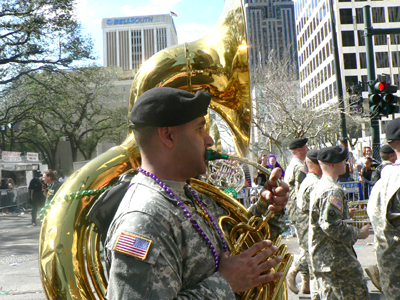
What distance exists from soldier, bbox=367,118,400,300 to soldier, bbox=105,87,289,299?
2017mm

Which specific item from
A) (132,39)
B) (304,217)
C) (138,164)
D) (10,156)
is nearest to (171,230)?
(138,164)

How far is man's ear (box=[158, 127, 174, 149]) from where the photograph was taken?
4.50 feet

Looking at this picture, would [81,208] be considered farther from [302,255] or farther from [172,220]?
[302,255]

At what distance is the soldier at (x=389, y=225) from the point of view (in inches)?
116

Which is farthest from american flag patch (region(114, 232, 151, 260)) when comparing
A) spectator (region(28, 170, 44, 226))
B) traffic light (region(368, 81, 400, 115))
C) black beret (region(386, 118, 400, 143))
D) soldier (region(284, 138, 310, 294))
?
spectator (region(28, 170, 44, 226))

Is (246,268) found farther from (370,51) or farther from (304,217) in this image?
(370,51)

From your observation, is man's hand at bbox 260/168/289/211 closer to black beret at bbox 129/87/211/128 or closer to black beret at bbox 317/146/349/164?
black beret at bbox 129/87/211/128

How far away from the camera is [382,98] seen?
8.46m

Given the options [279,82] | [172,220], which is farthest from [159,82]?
[279,82]

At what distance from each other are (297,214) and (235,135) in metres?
2.29

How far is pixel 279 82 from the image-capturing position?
21703 mm

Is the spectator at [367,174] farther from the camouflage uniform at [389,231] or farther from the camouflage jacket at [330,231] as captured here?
the camouflage uniform at [389,231]

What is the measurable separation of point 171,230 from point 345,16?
191 ft

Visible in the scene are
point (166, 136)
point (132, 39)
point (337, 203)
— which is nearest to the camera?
point (166, 136)
